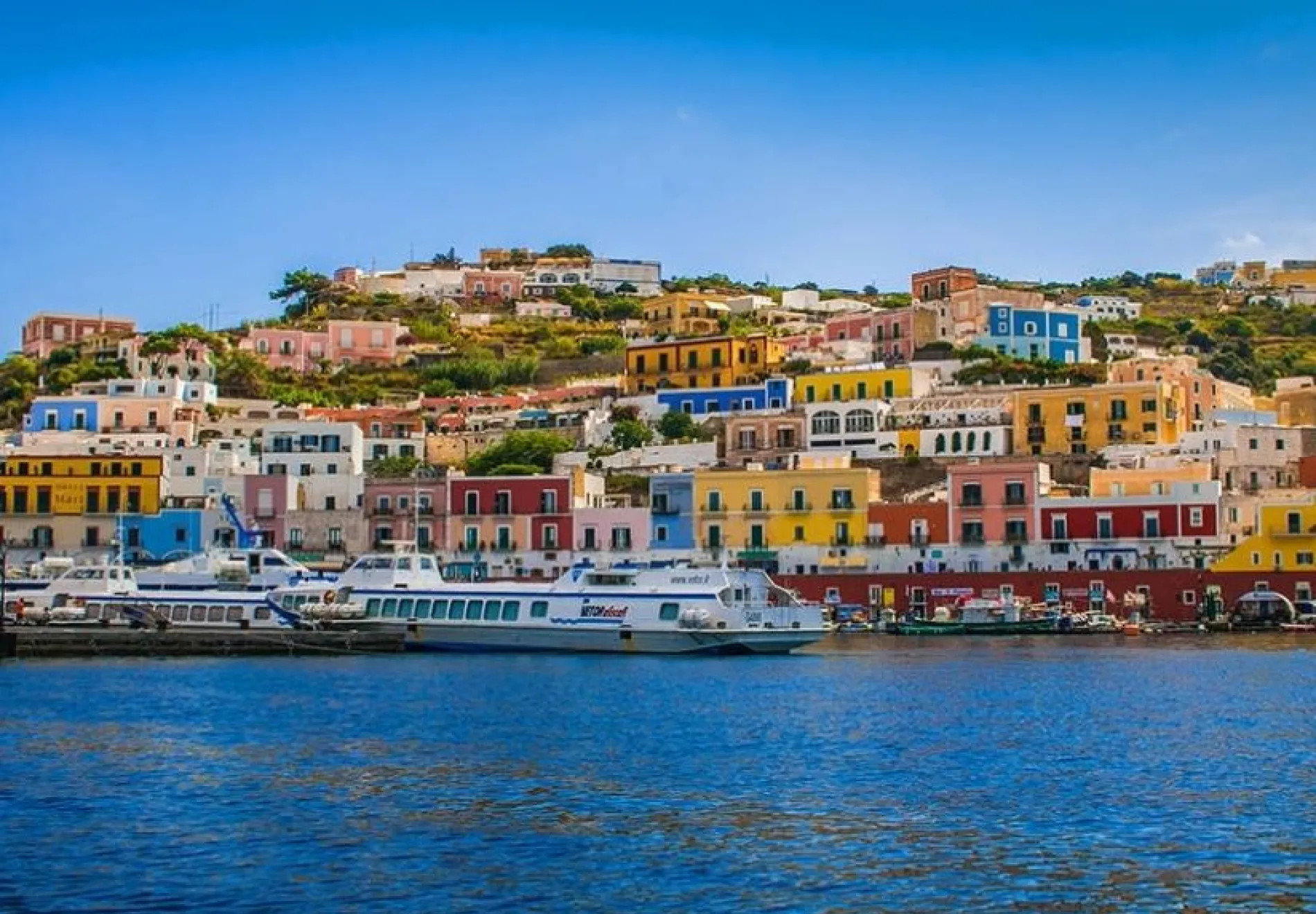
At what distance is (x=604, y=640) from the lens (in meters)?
62.8

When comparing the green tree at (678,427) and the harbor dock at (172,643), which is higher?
the green tree at (678,427)

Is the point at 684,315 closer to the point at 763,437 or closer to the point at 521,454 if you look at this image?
the point at 763,437

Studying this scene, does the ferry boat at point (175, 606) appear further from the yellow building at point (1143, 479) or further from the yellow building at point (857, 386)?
the yellow building at point (857, 386)

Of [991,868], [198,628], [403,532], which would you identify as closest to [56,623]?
[198,628]

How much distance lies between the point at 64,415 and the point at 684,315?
47.8 metres

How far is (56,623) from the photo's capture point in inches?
2549

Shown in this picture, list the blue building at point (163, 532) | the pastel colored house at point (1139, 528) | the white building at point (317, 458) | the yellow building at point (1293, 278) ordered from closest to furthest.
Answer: the pastel colored house at point (1139, 528)
the blue building at point (163, 532)
the white building at point (317, 458)
the yellow building at point (1293, 278)

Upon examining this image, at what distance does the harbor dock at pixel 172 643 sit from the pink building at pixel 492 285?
309 feet

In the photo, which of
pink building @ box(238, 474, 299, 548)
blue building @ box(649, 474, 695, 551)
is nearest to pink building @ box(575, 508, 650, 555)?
blue building @ box(649, 474, 695, 551)

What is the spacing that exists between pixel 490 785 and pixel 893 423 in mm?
67294

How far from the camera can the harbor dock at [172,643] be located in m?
61.3

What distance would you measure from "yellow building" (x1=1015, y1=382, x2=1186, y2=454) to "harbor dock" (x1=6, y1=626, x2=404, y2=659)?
3959 cm

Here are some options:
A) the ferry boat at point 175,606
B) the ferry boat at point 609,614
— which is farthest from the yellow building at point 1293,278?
the ferry boat at point 175,606

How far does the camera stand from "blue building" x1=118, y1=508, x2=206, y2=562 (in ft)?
281
